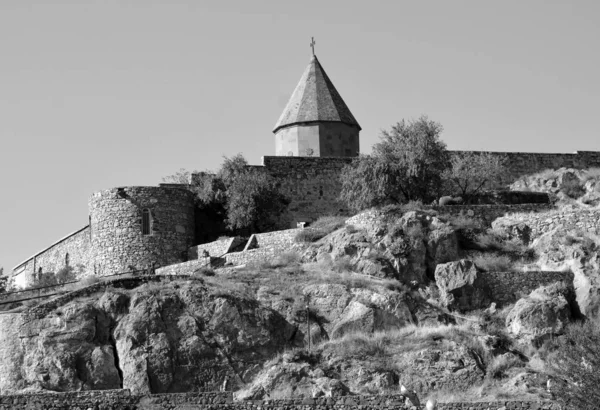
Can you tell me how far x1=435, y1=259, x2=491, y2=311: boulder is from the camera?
4528cm

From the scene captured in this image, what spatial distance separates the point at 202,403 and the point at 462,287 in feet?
68.3

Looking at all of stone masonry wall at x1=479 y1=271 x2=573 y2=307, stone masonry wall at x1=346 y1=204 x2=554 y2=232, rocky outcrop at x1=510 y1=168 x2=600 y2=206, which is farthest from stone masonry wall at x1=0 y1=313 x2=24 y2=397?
rocky outcrop at x1=510 y1=168 x2=600 y2=206

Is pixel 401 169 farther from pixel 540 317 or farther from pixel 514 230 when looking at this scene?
pixel 540 317

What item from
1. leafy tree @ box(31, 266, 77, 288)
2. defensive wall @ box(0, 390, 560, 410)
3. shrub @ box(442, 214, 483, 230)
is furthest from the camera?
leafy tree @ box(31, 266, 77, 288)

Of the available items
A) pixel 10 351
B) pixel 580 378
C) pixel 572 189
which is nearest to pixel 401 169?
pixel 572 189

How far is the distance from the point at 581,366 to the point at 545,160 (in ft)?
99.5

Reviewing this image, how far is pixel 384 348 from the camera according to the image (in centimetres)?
4228

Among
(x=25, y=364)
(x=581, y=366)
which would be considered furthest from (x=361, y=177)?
(x=581, y=366)

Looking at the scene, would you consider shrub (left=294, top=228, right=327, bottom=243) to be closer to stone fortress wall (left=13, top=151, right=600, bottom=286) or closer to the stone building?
stone fortress wall (left=13, top=151, right=600, bottom=286)

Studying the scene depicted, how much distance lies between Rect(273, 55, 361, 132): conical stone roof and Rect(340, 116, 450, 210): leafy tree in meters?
Answer: 5.74

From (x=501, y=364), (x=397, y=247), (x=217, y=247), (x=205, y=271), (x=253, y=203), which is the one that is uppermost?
(x=253, y=203)

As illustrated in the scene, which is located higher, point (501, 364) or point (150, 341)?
point (150, 341)

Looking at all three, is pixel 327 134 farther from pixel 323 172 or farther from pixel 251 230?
pixel 251 230

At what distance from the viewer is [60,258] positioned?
54594 millimetres
